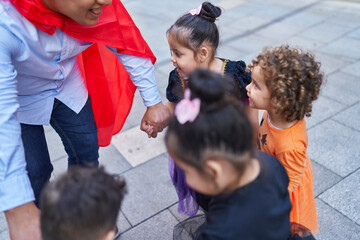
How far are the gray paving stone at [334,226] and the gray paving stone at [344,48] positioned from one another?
102 inches

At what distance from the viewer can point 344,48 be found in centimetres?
438

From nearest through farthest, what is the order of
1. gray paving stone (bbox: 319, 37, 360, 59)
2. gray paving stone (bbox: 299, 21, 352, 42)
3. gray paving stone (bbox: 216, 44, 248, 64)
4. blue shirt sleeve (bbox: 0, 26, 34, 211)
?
blue shirt sleeve (bbox: 0, 26, 34, 211)
gray paving stone (bbox: 319, 37, 360, 59)
gray paving stone (bbox: 216, 44, 248, 64)
gray paving stone (bbox: 299, 21, 352, 42)

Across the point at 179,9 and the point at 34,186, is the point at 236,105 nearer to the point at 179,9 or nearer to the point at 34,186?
the point at 34,186

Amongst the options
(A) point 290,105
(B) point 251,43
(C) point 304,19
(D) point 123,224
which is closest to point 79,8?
(A) point 290,105

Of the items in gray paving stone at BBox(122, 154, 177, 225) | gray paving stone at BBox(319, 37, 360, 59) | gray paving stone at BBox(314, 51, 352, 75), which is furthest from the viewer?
gray paving stone at BBox(319, 37, 360, 59)

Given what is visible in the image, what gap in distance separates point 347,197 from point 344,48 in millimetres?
2692

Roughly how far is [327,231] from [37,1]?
2.09 meters

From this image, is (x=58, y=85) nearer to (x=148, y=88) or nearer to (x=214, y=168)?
(x=148, y=88)

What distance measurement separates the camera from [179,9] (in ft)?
21.2

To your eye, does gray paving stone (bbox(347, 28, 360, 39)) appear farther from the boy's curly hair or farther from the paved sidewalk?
the boy's curly hair

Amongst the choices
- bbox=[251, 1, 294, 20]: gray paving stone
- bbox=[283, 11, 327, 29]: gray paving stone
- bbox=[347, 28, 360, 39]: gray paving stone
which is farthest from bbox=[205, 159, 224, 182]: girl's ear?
bbox=[251, 1, 294, 20]: gray paving stone

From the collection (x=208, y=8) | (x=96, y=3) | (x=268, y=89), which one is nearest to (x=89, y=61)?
(x=96, y=3)

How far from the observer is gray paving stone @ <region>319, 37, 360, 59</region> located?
420cm

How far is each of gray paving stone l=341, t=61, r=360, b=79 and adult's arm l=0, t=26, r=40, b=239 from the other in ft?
11.9
